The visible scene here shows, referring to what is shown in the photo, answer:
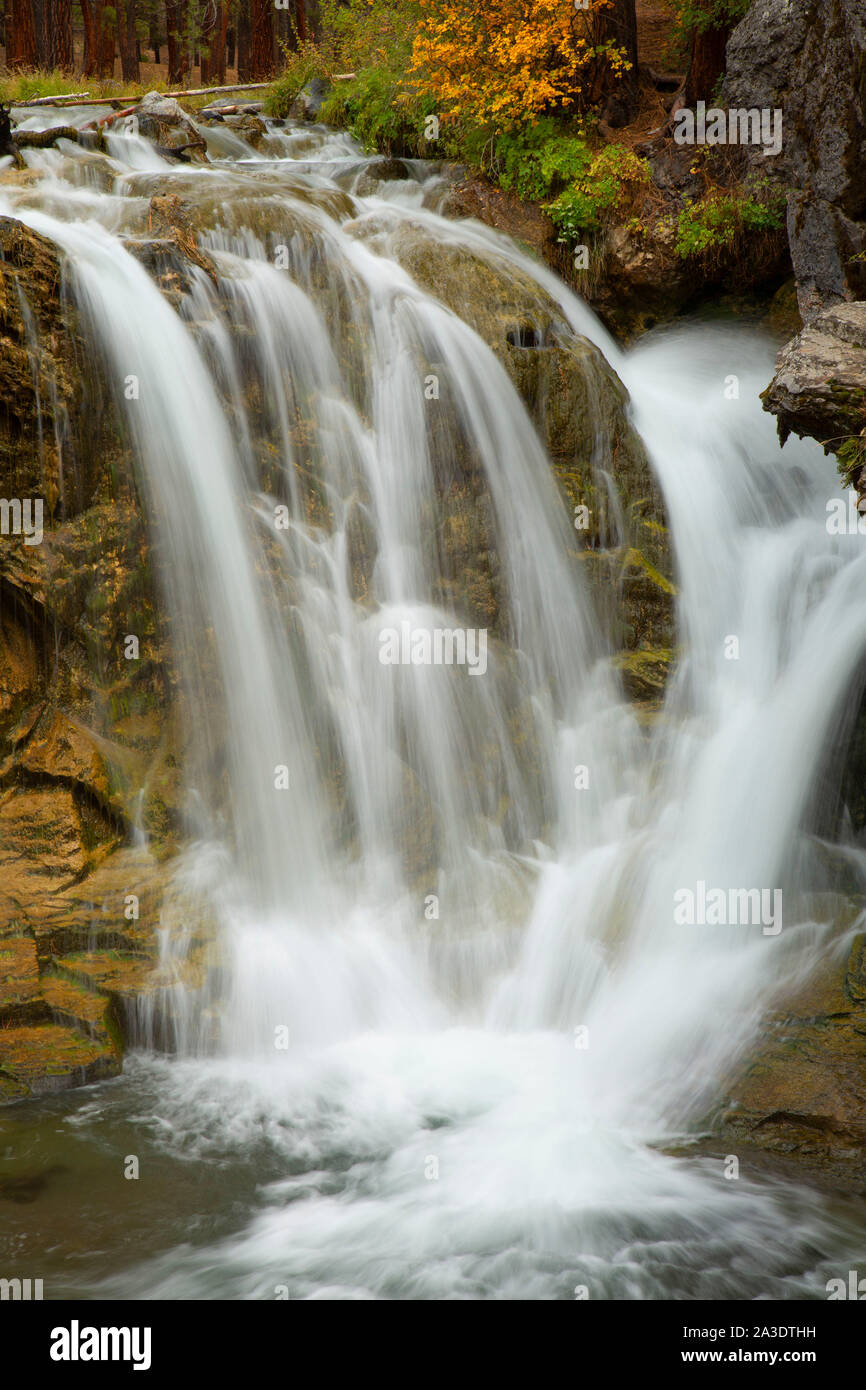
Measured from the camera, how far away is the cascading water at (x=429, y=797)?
16.1ft

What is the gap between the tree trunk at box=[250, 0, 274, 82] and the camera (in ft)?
68.9

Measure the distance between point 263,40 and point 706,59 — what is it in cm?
1317

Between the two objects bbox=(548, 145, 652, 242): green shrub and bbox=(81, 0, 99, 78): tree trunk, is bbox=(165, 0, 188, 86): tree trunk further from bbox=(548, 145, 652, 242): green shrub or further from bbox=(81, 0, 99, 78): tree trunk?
bbox=(548, 145, 652, 242): green shrub

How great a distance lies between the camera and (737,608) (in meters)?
8.58

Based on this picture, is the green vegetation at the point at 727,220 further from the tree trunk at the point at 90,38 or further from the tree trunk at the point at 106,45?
the tree trunk at the point at 90,38

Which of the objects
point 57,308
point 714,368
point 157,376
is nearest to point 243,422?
point 157,376

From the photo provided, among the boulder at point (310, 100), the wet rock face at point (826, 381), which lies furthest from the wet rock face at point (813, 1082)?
the boulder at point (310, 100)

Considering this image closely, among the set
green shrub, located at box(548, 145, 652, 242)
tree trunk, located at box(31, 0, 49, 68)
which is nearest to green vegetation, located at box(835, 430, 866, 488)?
green shrub, located at box(548, 145, 652, 242)

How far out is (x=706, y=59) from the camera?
1210 centimetres

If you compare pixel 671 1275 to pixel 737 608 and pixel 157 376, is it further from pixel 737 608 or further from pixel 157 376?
pixel 157 376

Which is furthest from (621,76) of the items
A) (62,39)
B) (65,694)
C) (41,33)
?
(41,33)

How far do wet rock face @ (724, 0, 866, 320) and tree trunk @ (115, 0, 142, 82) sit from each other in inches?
970

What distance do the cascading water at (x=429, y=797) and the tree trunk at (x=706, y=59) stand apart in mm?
4925

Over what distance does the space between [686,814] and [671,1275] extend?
3.44 meters
